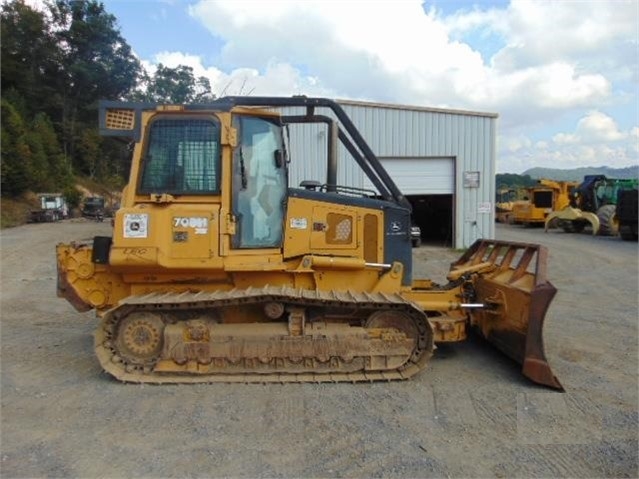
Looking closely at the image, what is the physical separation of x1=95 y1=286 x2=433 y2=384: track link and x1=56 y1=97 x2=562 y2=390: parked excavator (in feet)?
0.04

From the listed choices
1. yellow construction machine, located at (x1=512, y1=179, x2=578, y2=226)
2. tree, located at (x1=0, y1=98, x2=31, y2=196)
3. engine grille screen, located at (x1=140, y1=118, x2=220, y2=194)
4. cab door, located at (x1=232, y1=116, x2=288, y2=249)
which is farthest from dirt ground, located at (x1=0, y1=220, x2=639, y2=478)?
tree, located at (x1=0, y1=98, x2=31, y2=196)

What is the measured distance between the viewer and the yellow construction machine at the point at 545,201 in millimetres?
30609

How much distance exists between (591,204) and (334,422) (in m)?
26.8

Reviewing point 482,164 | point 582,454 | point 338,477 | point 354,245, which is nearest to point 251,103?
point 354,245

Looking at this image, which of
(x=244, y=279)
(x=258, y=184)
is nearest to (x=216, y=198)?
(x=258, y=184)

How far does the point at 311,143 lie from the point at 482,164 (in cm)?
565

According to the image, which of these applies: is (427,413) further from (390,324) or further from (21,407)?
(21,407)

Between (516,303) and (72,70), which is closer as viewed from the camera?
(516,303)

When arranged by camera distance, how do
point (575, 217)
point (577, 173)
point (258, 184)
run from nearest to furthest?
point (258, 184), point (575, 217), point (577, 173)

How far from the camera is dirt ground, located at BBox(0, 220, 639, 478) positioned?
375 cm

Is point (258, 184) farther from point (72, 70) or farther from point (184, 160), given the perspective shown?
point (72, 70)

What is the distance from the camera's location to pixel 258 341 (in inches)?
212

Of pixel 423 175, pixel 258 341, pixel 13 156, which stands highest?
pixel 13 156

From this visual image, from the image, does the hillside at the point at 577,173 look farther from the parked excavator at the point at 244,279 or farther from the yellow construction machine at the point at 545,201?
the parked excavator at the point at 244,279
